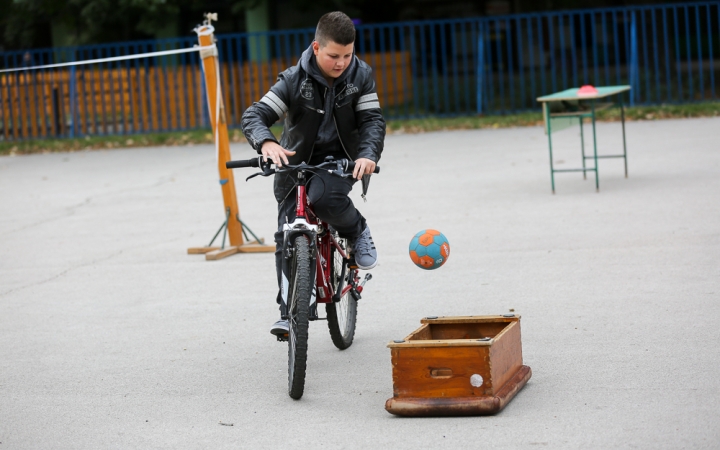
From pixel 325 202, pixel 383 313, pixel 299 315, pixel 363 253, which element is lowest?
pixel 383 313

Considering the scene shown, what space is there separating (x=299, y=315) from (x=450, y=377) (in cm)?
83

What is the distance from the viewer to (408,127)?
2041 centimetres

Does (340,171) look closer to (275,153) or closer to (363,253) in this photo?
(275,153)

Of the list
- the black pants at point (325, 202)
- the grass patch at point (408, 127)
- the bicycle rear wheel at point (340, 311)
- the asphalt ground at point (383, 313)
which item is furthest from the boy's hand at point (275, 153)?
the grass patch at point (408, 127)

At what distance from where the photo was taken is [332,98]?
18.0ft

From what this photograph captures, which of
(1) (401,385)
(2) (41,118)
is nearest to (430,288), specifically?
(1) (401,385)

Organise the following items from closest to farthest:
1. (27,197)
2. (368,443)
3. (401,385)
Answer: (368,443), (401,385), (27,197)

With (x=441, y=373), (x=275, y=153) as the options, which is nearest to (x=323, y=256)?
(x=275, y=153)

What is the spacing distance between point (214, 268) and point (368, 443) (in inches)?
186

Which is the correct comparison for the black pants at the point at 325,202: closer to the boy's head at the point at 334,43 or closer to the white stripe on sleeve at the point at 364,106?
the white stripe on sleeve at the point at 364,106

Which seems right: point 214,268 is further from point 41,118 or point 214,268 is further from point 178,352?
point 41,118

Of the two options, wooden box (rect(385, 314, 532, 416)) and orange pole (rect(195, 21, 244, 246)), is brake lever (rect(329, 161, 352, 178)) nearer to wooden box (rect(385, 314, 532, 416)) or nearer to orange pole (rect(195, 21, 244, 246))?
wooden box (rect(385, 314, 532, 416))

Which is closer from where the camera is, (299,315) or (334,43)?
(299,315)

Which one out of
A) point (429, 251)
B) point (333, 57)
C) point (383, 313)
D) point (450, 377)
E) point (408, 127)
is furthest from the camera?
point (408, 127)
